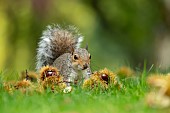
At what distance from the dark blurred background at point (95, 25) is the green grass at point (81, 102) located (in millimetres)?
6324

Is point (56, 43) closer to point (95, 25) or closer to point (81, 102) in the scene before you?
point (81, 102)

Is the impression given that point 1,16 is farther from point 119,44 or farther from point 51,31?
point 51,31

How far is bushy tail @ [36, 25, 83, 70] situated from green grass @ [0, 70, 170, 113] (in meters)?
1.66

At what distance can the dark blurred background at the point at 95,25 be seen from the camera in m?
10.4

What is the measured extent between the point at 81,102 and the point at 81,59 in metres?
1.37

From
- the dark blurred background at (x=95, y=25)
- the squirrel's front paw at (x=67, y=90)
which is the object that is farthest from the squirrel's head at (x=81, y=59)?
the dark blurred background at (x=95, y=25)

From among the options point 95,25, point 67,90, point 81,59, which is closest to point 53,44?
point 81,59

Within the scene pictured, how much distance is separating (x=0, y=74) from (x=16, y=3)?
649 cm

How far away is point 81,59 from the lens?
4.69m

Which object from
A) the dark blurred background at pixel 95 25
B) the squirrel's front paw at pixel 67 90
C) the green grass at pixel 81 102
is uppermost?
the dark blurred background at pixel 95 25

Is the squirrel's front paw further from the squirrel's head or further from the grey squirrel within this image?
the grey squirrel

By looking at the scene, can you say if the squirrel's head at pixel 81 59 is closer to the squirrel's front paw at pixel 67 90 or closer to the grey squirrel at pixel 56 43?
the grey squirrel at pixel 56 43

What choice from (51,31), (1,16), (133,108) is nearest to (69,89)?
(133,108)

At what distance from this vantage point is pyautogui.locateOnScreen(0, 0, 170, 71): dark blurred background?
10.4 meters
